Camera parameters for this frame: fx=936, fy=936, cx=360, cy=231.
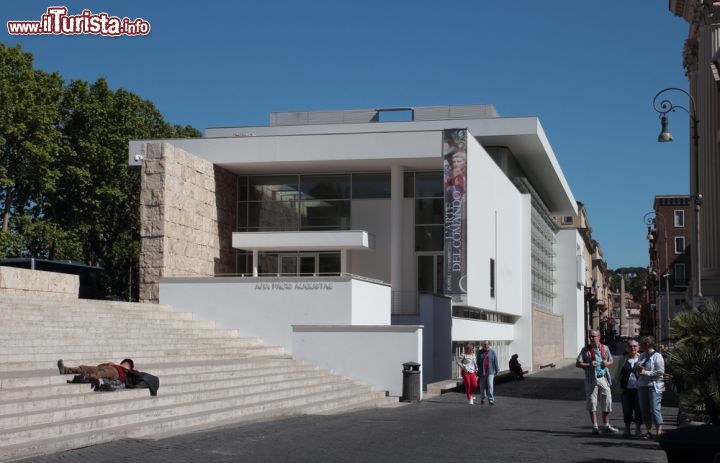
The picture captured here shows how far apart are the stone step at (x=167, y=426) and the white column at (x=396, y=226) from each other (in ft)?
63.1

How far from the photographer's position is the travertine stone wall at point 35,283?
85.0 feet

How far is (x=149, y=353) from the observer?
22.5m

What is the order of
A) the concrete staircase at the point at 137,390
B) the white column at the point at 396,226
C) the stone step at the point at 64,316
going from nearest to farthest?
1. the concrete staircase at the point at 137,390
2. the stone step at the point at 64,316
3. the white column at the point at 396,226

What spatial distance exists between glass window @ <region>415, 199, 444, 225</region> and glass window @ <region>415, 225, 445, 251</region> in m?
0.23

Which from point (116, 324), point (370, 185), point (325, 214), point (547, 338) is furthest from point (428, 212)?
point (547, 338)

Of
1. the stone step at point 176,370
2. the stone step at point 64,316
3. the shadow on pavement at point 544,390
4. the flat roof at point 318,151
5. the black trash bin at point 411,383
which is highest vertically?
the flat roof at point 318,151

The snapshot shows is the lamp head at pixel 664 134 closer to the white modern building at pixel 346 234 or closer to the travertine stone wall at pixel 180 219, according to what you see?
the white modern building at pixel 346 234

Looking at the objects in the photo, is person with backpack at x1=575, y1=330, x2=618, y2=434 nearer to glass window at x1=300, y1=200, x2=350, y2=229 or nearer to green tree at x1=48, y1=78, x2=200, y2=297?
glass window at x1=300, y1=200, x2=350, y2=229

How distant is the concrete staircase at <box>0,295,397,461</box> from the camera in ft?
43.8

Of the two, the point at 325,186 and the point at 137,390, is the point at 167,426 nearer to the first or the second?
the point at 137,390

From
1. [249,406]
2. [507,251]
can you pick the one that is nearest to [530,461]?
[249,406]

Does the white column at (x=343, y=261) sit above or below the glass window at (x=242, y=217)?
below

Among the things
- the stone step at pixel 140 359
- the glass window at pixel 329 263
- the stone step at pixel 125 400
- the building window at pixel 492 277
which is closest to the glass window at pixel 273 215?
the glass window at pixel 329 263

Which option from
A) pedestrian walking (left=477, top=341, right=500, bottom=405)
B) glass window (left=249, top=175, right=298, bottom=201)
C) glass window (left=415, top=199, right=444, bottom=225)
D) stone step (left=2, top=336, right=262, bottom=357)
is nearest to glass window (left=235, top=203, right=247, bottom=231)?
glass window (left=249, top=175, right=298, bottom=201)
